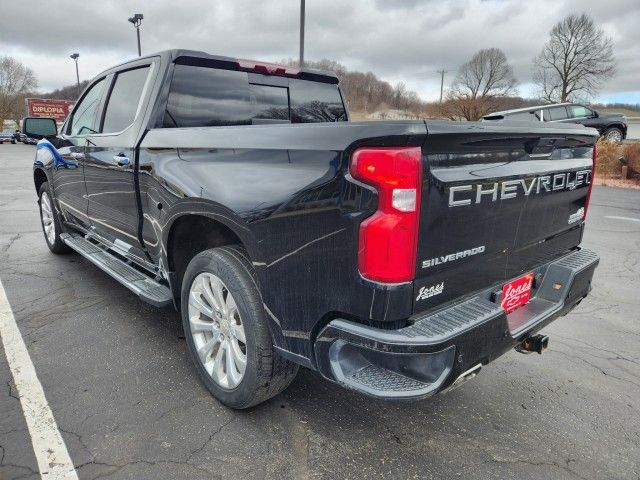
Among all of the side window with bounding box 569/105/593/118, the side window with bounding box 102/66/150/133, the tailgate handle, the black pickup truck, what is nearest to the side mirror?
the side window with bounding box 102/66/150/133

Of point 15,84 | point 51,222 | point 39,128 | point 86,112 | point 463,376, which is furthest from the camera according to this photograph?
point 15,84

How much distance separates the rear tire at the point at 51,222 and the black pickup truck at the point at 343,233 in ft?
7.63

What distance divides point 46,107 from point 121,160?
53796mm

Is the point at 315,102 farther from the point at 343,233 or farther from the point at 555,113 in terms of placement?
the point at 555,113

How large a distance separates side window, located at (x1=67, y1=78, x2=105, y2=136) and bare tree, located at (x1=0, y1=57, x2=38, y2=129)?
223ft

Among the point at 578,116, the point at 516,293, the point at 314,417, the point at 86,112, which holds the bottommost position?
the point at 314,417

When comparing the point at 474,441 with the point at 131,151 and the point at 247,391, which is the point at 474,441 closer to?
the point at 247,391

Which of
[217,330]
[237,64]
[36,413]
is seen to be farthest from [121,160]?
[36,413]

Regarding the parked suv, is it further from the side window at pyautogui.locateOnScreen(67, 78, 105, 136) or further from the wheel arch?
the wheel arch

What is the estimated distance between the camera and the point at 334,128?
1.85m

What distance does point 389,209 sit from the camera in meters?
1.74

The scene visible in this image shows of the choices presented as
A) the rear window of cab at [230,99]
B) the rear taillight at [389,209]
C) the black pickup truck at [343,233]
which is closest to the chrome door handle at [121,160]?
the black pickup truck at [343,233]

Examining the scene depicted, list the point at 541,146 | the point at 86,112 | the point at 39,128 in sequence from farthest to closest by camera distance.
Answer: the point at 39,128
the point at 86,112
the point at 541,146

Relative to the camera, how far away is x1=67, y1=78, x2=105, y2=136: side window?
4.14m
